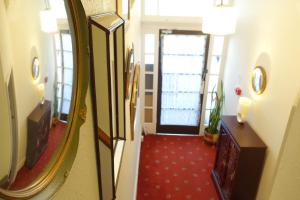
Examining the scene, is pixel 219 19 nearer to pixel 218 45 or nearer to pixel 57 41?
pixel 218 45

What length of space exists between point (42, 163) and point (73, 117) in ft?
0.47

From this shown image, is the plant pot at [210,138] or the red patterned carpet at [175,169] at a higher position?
the plant pot at [210,138]

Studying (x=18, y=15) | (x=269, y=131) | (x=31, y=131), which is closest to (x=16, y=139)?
(x=31, y=131)

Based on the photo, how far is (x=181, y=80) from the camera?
13.4 feet

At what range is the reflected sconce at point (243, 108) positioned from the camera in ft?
9.39

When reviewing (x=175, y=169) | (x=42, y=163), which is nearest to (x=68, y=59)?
(x=42, y=163)

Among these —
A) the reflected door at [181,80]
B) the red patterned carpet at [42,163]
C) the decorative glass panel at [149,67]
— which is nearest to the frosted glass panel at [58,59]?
the red patterned carpet at [42,163]

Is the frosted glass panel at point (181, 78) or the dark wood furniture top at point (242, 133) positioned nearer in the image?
the dark wood furniture top at point (242, 133)

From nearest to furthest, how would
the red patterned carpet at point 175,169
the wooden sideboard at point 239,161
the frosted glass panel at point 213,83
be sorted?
the wooden sideboard at point 239,161
the red patterned carpet at point 175,169
the frosted glass panel at point 213,83

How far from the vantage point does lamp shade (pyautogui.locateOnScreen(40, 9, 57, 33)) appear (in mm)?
408

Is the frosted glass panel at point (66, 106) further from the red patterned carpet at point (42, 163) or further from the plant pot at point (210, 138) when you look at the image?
the plant pot at point (210, 138)

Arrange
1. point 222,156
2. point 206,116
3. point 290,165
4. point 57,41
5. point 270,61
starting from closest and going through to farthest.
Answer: point 57,41 → point 290,165 → point 270,61 → point 222,156 → point 206,116

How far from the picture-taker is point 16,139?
1.11 ft

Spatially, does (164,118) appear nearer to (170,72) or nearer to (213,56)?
(170,72)
